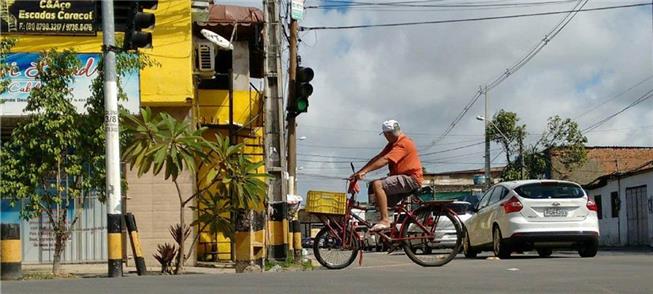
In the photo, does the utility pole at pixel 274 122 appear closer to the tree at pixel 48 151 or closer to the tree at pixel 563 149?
the tree at pixel 48 151

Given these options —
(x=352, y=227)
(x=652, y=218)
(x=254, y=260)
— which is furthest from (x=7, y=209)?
(x=652, y=218)

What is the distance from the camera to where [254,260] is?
13.8 meters

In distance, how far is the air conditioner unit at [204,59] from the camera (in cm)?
1794

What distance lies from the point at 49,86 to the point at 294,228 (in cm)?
666

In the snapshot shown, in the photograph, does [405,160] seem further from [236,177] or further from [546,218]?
[546,218]

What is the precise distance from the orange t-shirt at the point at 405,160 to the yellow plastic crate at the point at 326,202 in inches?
49.3

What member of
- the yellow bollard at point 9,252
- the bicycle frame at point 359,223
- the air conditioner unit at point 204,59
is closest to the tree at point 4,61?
the yellow bollard at point 9,252

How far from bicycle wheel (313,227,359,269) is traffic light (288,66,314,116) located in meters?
5.24

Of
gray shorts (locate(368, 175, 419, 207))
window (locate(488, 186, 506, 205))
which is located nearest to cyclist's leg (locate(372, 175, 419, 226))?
gray shorts (locate(368, 175, 419, 207))

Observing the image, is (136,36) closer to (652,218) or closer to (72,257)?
(72,257)

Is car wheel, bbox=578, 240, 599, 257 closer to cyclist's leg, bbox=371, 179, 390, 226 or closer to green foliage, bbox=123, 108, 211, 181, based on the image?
cyclist's leg, bbox=371, 179, 390, 226

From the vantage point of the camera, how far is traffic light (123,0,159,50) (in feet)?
40.4

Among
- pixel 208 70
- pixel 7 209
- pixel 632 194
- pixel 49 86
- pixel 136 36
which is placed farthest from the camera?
pixel 632 194

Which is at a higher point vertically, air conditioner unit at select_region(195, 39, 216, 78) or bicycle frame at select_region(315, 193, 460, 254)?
air conditioner unit at select_region(195, 39, 216, 78)
